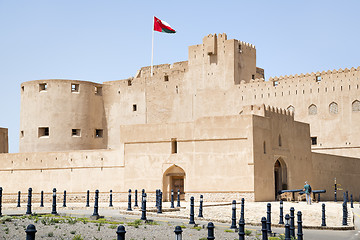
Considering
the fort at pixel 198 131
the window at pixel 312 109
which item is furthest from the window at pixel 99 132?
the window at pixel 312 109

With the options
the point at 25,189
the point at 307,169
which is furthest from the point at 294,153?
the point at 25,189

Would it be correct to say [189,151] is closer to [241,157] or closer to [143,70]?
[241,157]

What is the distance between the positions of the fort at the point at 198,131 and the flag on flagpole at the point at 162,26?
8.50 ft

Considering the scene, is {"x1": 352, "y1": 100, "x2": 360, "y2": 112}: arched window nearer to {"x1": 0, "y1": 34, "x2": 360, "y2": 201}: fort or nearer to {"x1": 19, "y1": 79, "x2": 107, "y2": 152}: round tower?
{"x1": 0, "y1": 34, "x2": 360, "y2": 201}: fort

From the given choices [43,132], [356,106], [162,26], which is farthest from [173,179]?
[162,26]

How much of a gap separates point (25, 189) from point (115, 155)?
6003 mm

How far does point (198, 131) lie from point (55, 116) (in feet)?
50.7

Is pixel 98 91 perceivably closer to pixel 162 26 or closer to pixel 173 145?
pixel 162 26

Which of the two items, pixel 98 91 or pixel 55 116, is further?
pixel 98 91

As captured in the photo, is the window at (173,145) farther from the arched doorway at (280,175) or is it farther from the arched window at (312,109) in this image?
the arched window at (312,109)

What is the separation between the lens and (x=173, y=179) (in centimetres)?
2706

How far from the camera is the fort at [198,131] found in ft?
85.4

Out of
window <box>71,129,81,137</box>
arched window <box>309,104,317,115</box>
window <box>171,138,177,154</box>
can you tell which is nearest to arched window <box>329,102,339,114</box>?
arched window <box>309,104,317,115</box>

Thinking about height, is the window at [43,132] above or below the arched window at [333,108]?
below
